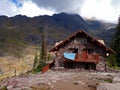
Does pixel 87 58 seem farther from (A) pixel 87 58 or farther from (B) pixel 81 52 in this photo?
(B) pixel 81 52

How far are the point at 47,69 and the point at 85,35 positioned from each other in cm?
1049

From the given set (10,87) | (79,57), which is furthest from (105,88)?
(79,57)

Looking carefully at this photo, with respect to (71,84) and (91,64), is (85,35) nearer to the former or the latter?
(91,64)

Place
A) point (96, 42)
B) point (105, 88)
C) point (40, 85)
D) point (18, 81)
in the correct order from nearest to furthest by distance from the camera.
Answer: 1. point (105, 88)
2. point (40, 85)
3. point (18, 81)
4. point (96, 42)

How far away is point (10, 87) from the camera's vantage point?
33.2 meters

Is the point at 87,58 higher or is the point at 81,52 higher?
the point at 81,52

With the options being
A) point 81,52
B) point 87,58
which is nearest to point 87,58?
point 87,58

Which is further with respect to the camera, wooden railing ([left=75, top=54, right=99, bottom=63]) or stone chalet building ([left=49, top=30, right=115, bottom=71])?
stone chalet building ([left=49, top=30, right=115, bottom=71])

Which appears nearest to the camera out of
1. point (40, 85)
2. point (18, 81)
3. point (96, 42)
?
point (40, 85)

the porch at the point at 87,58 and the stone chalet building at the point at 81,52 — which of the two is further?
the stone chalet building at the point at 81,52

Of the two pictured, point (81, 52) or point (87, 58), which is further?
point (81, 52)

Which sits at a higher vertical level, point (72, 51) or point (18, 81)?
point (72, 51)

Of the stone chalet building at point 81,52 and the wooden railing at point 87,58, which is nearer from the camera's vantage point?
the wooden railing at point 87,58

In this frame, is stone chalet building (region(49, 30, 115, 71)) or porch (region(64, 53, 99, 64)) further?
stone chalet building (region(49, 30, 115, 71))
